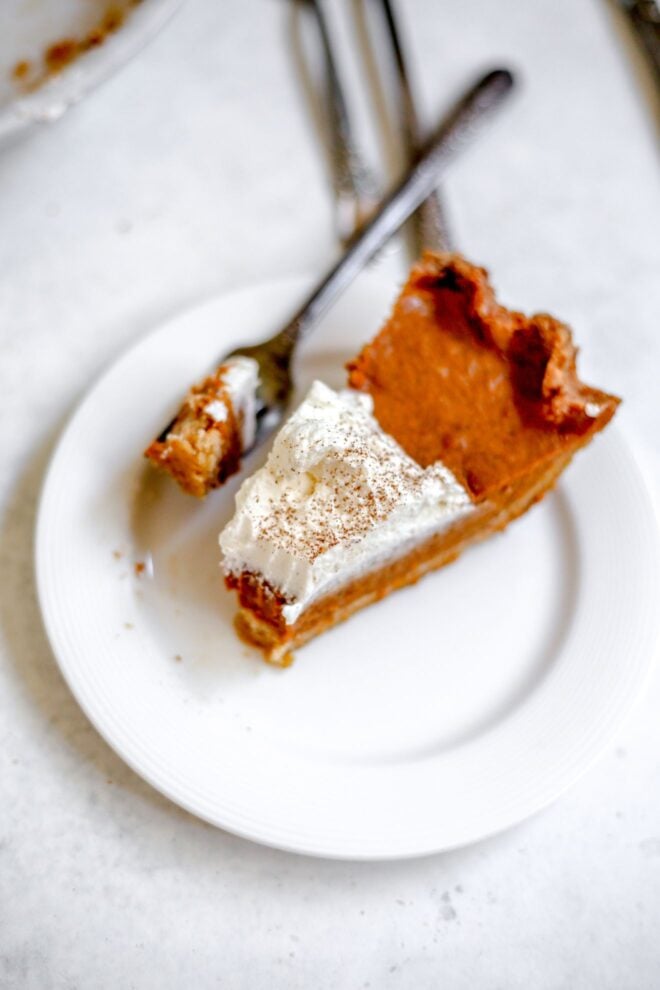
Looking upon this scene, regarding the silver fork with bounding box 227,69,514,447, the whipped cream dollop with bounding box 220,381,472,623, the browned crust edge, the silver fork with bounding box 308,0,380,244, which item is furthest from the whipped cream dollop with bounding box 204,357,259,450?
the silver fork with bounding box 308,0,380,244

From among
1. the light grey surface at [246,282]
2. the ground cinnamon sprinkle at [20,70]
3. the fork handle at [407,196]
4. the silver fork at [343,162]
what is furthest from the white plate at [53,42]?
the fork handle at [407,196]

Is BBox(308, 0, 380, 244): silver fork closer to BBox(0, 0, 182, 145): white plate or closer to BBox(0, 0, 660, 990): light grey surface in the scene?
BBox(0, 0, 660, 990): light grey surface

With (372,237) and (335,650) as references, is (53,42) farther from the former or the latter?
(335,650)

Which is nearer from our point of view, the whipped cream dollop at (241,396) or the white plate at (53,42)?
the whipped cream dollop at (241,396)

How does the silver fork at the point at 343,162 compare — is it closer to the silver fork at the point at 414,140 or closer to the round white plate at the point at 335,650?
the silver fork at the point at 414,140

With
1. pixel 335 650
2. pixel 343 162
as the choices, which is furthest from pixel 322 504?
pixel 343 162

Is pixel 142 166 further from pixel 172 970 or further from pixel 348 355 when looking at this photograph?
pixel 172 970
